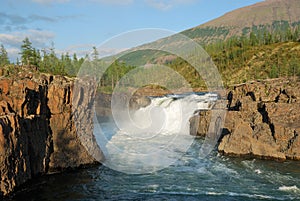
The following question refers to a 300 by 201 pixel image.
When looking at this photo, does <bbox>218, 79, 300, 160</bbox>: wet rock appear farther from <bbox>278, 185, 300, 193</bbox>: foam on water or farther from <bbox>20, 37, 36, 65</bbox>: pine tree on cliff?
<bbox>20, 37, 36, 65</bbox>: pine tree on cliff

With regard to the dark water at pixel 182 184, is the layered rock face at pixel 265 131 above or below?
above

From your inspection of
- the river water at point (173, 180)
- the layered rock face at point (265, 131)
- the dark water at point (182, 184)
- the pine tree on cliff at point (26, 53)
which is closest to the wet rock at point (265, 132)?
the layered rock face at point (265, 131)

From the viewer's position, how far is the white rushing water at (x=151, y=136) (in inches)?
1017

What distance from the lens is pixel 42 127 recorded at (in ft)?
71.0

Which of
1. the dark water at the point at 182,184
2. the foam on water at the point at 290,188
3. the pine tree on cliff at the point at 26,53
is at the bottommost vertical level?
the foam on water at the point at 290,188

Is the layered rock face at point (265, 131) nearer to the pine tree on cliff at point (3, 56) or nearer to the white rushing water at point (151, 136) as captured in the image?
the white rushing water at point (151, 136)

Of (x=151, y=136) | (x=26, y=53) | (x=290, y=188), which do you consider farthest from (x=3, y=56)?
(x=290, y=188)

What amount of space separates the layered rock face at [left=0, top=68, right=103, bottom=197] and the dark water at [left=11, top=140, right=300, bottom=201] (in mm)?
1089

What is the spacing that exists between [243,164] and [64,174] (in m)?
13.4

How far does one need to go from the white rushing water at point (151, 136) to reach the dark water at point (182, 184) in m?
2.25

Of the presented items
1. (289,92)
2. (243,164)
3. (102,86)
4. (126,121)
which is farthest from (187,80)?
(243,164)

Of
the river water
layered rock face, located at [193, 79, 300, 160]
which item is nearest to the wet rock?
layered rock face, located at [193, 79, 300, 160]

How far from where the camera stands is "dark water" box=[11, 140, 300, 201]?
18297 millimetres

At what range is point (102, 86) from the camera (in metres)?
82.1
